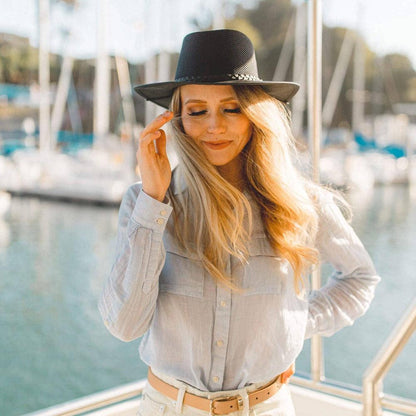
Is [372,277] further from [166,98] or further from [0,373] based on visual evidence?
[0,373]

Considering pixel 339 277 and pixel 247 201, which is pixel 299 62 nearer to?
pixel 339 277

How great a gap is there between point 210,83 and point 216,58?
68 millimetres

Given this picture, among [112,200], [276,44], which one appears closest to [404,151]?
[276,44]

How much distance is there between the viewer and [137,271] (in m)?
1.11

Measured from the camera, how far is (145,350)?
4.08ft

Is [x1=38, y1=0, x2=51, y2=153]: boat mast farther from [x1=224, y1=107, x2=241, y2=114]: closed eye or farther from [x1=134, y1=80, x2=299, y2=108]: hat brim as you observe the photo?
[x1=224, y1=107, x2=241, y2=114]: closed eye

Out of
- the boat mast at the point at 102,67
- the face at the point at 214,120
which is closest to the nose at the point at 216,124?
the face at the point at 214,120

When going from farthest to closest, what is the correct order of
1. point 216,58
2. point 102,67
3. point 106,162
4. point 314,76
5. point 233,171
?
point 106,162 → point 102,67 → point 314,76 → point 233,171 → point 216,58

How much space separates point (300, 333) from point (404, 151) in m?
21.5

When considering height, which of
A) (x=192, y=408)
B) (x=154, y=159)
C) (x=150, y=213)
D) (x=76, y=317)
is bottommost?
(x=76, y=317)

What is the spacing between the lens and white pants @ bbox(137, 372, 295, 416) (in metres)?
1.15

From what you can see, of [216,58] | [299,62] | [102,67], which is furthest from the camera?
[299,62]

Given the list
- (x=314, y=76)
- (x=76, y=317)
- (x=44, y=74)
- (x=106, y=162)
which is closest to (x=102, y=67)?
(x=44, y=74)

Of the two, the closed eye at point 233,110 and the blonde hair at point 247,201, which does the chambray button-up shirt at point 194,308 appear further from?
the closed eye at point 233,110
